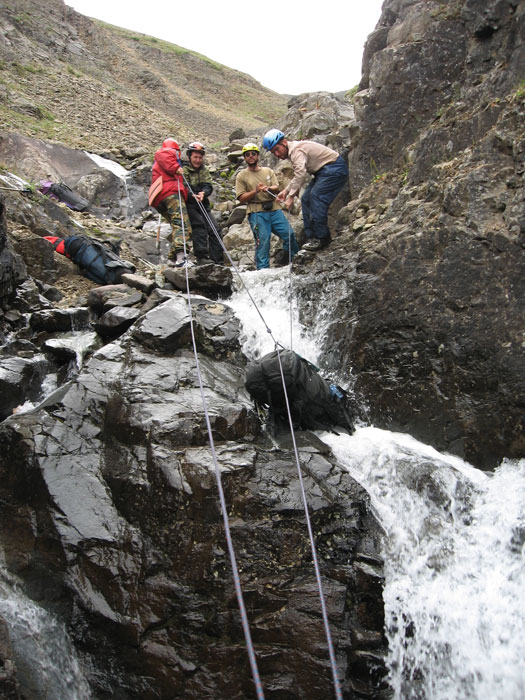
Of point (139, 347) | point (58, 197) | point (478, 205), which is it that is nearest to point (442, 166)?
point (478, 205)

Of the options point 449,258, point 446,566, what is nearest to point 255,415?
point 446,566

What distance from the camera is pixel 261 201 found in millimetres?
8625

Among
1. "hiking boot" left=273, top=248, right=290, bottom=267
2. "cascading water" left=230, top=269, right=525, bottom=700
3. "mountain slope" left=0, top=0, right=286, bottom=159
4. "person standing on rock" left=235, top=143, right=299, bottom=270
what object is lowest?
"cascading water" left=230, top=269, right=525, bottom=700

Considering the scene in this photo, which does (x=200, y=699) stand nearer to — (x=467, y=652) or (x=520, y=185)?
(x=467, y=652)

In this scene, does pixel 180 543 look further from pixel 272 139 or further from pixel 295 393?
pixel 272 139

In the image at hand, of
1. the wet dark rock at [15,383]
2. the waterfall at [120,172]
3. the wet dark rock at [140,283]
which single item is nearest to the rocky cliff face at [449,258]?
the wet dark rock at [140,283]

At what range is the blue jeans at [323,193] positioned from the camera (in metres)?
8.37

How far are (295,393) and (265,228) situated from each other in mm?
4594

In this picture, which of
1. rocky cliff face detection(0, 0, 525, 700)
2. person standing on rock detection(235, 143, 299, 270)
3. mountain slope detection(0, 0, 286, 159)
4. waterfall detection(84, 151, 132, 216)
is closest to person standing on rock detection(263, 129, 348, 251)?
person standing on rock detection(235, 143, 299, 270)

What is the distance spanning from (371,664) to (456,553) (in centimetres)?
126

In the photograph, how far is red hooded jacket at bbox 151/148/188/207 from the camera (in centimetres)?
830

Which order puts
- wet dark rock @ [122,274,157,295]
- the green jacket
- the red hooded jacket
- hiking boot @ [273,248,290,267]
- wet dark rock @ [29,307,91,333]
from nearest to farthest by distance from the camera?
wet dark rock @ [29,307,91,333], wet dark rock @ [122,274,157,295], the red hooded jacket, the green jacket, hiking boot @ [273,248,290,267]

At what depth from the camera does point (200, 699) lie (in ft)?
10.8

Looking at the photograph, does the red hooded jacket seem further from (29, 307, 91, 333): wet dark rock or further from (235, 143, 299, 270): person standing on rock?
(29, 307, 91, 333): wet dark rock
